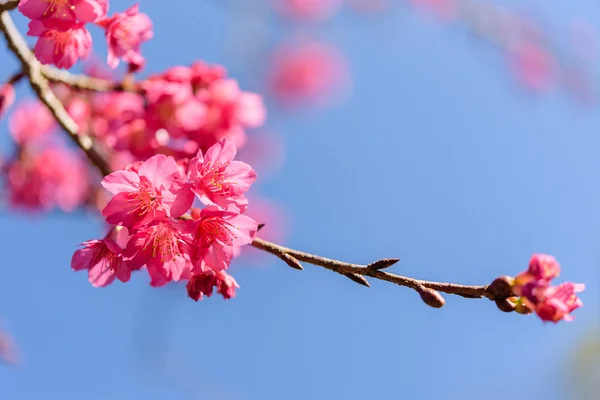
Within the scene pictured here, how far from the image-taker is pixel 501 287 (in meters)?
1.36

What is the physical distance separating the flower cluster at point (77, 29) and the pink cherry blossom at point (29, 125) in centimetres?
169

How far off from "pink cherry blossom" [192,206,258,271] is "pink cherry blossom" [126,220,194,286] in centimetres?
3

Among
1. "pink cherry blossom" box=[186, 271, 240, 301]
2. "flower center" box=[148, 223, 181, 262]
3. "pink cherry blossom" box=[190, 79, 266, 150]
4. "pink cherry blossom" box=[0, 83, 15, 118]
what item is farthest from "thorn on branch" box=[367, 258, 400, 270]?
"pink cherry blossom" box=[0, 83, 15, 118]

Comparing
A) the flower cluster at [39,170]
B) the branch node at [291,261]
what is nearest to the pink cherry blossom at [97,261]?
the branch node at [291,261]

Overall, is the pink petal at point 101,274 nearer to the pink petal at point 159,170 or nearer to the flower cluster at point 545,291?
the pink petal at point 159,170

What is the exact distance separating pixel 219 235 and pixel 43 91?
3.17 feet

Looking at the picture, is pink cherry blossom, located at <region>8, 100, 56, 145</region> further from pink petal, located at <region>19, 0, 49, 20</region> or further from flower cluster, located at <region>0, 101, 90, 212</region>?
pink petal, located at <region>19, 0, 49, 20</region>

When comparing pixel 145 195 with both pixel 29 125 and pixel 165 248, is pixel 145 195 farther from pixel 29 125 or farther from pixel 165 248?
pixel 29 125

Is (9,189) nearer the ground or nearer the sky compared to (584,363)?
nearer the ground

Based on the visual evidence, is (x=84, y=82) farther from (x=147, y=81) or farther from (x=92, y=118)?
(x=92, y=118)

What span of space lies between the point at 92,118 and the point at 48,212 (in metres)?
1.36

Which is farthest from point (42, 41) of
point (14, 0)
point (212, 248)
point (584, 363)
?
point (584, 363)

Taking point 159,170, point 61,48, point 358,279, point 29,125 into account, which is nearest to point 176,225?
point 159,170

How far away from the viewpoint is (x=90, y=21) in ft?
5.67
